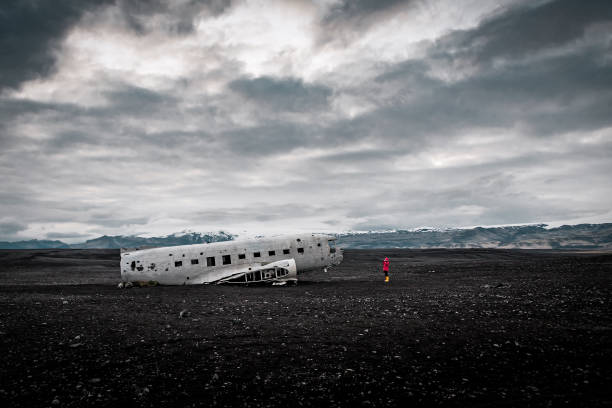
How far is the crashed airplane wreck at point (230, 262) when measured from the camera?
85.3ft

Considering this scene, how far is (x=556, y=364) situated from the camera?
25.5 feet

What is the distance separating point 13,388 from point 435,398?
875 cm

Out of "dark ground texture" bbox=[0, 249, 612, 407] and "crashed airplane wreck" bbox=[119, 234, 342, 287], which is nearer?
"dark ground texture" bbox=[0, 249, 612, 407]

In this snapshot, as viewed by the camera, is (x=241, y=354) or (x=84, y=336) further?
(x=84, y=336)

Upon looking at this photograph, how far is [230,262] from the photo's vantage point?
26.9m

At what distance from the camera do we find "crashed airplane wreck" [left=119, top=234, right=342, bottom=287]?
26000 millimetres

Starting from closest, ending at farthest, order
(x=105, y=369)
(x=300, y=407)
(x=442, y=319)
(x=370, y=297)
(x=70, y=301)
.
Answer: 1. (x=300, y=407)
2. (x=105, y=369)
3. (x=442, y=319)
4. (x=70, y=301)
5. (x=370, y=297)

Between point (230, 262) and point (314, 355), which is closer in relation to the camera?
point (314, 355)

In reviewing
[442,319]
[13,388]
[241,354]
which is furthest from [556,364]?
[13,388]

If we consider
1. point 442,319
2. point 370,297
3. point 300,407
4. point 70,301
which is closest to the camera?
point 300,407

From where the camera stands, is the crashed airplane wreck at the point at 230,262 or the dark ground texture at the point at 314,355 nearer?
the dark ground texture at the point at 314,355

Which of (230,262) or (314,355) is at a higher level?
(230,262)

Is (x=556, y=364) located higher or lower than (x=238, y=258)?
lower

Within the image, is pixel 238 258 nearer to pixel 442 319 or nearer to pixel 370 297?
pixel 370 297
